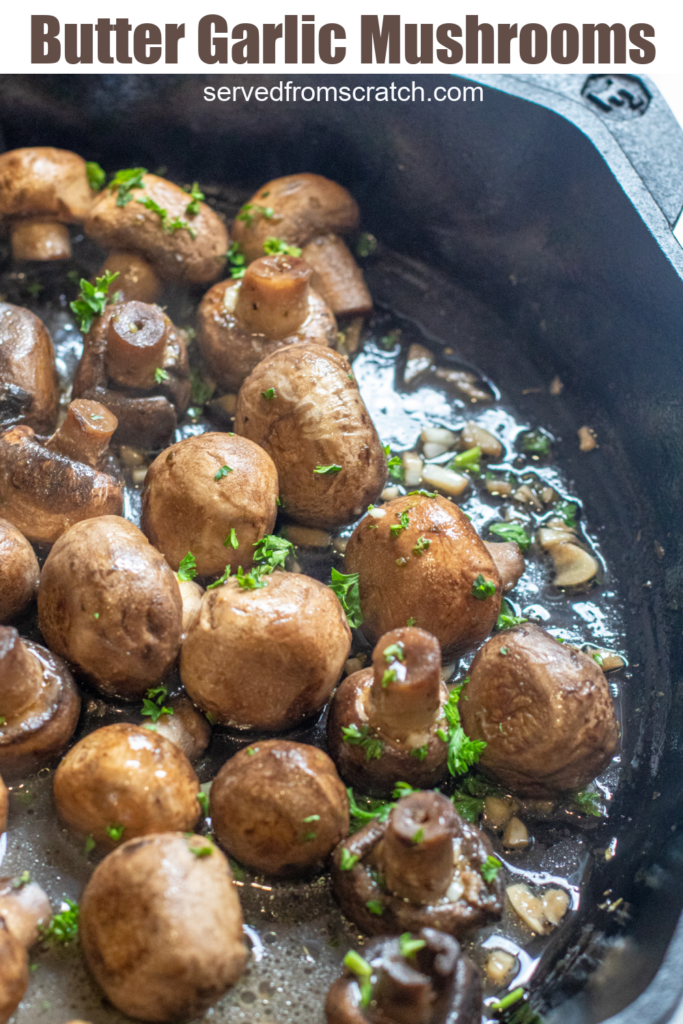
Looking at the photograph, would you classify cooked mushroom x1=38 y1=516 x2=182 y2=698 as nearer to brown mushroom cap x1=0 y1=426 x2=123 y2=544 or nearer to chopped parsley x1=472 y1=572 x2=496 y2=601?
brown mushroom cap x1=0 y1=426 x2=123 y2=544

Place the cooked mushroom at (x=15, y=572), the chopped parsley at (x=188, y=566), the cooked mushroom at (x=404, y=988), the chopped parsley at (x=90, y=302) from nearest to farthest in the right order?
the cooked mushroom at (x=404, y=988), the cooked mushroom at (x=15, y=572), the chopped parsley at (x=188, y=566), the chopped parsley at (x=90, y=302)

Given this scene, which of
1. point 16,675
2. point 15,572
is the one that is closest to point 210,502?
point 15,572

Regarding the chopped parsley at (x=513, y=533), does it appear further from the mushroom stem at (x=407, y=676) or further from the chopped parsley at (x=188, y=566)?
the chopped parsley at (x=188, y=566)

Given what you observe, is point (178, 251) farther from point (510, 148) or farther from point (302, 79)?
point (510, 148)

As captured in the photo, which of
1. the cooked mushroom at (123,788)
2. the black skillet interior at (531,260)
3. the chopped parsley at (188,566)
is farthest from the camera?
the black skillet interior at (531,260)

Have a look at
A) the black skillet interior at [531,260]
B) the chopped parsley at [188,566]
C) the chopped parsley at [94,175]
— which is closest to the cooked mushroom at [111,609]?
the chopped parsley at [188,566]

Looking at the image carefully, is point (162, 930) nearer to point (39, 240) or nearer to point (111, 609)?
point (111, 609)

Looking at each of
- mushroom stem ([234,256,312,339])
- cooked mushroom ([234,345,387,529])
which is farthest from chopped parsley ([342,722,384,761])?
mushroom stem ([234,256,312,339])
